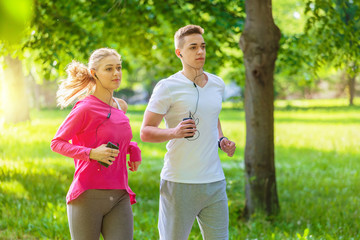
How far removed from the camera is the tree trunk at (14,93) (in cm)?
1738

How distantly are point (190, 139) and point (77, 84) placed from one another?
892mm

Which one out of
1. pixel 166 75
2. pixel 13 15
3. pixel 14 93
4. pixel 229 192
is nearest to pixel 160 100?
pixel 13 15

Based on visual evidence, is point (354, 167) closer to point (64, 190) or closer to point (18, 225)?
point (64, 190)

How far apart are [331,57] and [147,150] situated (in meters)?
7.71

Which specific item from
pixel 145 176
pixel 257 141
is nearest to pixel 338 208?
pixel 257 141

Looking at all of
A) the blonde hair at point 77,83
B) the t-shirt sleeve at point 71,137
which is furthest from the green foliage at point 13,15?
the blonde hair at point 77,83

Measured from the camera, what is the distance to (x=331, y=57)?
736 cm

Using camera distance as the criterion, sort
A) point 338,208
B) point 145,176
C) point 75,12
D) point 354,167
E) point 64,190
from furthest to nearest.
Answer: point 354,167 < point 145,176 < point 75,12 < point 64,190 < point 338,208

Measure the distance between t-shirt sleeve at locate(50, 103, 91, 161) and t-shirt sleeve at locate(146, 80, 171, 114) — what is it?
443 mm

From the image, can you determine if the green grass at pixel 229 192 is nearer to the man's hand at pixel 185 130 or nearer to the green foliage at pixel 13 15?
the man's hand at pixel 185 130

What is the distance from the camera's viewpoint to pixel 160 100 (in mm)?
2951

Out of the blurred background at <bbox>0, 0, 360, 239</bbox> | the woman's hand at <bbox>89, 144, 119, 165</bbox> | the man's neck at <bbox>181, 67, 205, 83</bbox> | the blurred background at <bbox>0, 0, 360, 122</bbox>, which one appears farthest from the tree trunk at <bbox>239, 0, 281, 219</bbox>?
the woman's hand at <bbox>89, 144, 119, 165</bbox>

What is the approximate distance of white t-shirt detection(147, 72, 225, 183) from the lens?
9.86 ft

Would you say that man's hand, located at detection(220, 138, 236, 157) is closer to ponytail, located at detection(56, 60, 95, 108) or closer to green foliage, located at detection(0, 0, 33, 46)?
ponytail, located at detection(56, 60, 95, 108)
